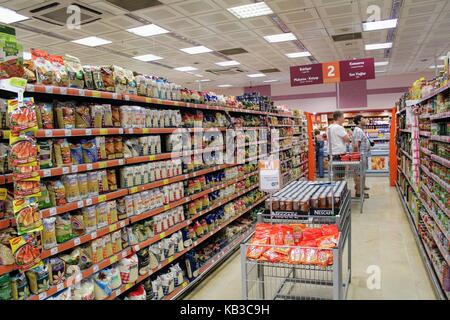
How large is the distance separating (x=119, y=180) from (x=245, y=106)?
347 centimetres

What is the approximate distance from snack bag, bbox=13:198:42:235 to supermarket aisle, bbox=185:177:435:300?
2.17 m

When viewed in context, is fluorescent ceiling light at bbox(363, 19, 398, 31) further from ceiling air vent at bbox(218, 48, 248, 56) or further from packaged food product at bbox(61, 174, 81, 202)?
packaged food product at bbox(61, 174, 81, 202)

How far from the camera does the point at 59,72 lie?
270cm

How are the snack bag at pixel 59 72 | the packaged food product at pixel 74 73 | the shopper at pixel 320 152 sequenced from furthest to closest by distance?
the shopper at pixel 320 152, the packaged food product at pixel 74 73, the snack bag at pixel 59 72

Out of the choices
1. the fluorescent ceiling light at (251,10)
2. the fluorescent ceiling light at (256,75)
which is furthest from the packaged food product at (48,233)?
the fluorescent ceiling light at (256,75)

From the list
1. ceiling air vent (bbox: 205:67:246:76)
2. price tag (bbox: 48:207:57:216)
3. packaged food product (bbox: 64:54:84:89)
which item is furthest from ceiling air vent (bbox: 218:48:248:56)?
price tag (bbox: 48:207:57:216)

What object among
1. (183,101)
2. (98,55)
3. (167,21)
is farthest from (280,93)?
(183,101)

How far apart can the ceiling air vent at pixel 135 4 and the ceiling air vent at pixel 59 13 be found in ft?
1.73

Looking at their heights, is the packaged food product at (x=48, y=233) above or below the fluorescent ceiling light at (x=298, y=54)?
below

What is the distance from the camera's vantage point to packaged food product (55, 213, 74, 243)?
2678 millimetres

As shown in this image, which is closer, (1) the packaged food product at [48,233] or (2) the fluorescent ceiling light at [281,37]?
(1) the packaged food product at [48,233]

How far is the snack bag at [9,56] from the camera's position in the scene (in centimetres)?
223

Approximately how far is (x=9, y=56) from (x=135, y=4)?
4.71 meters

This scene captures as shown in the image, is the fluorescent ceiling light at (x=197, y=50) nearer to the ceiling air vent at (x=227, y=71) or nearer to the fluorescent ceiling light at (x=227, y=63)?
the fluorescent ceiling light at (x=227, y=63)
